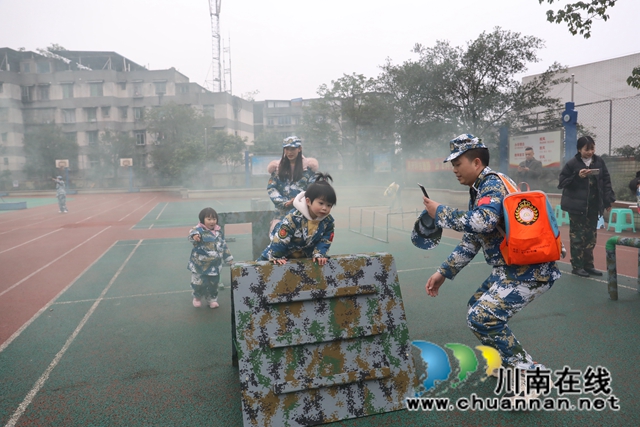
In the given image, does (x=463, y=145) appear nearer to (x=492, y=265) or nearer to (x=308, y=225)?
(x=492, y=265)

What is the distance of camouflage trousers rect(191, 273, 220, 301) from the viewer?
5.02 m

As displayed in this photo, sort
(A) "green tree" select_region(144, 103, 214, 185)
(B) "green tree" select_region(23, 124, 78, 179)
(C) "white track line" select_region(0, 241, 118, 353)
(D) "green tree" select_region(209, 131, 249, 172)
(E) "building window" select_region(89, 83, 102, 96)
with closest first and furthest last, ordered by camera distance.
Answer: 1. (C) "white track line" select_region(0, 241, 118, 353)
2. (A) "green tree" select_region(144, 103, 214, 185)
3. (D) "green tree" select_region(209, 131, 249, 172)
4. (B) "green tree" select_region(23, 124, 78, 179)
5. (E) "building window" select_region(89, 83, 102, 96)

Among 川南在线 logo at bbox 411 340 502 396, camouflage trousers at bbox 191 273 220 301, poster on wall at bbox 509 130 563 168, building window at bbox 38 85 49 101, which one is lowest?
川南在线 logo at bbox 411 340 502 396

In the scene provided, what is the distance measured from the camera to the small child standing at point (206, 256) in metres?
4.91

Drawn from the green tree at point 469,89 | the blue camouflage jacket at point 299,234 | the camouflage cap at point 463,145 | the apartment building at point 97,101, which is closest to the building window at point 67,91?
the apartment building at point 97,101

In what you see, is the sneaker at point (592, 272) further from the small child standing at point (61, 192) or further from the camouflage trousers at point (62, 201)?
the camouflage trousers at point (62, 201)

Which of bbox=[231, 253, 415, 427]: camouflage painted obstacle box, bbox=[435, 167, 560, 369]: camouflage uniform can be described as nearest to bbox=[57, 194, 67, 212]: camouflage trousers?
bbox=[231, 253, 415, 427]: camouflage painted obstacle box

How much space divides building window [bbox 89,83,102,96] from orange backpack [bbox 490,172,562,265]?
49570 millimetres

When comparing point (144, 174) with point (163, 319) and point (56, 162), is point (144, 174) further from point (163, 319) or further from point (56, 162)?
point (163, 319)

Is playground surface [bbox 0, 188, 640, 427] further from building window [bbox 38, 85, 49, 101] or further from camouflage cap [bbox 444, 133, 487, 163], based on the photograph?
building window [bbox 38, 85, 49, 101]

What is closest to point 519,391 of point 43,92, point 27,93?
point 27,93

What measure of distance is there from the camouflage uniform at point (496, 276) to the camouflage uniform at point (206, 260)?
3043 mm

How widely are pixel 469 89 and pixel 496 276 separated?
16662mm

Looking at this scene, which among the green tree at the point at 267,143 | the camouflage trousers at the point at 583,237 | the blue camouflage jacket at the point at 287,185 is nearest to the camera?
the blue camouflage jacket at the point at 287,185
